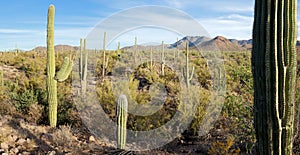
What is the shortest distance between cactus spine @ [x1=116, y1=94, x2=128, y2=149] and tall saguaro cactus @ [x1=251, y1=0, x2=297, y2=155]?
12.3 feet

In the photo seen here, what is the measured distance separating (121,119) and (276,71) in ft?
14.1

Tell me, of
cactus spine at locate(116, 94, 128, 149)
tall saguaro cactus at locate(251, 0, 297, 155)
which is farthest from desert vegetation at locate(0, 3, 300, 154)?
tall saguaro cactus at locate(251, 0, 297, 155)

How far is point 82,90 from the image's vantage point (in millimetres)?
12016

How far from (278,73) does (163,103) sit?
6351 millimetres

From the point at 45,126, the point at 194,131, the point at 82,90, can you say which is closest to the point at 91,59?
the point at 82,90

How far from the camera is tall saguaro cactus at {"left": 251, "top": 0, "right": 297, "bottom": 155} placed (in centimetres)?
363

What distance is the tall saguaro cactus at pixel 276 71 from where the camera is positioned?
11.9 ft

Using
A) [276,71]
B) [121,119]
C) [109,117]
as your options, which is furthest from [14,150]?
[276,71]

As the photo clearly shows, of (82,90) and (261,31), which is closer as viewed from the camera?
(261,31)

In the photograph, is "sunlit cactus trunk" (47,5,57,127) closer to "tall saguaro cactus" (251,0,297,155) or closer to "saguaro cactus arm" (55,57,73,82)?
"saguaro cactus arm" (55,57,73,82)

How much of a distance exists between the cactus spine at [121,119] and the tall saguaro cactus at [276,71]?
3.74 metres

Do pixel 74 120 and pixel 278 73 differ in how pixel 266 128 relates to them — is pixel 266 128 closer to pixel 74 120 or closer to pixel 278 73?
pixel 278 73

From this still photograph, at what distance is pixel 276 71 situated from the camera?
11.8 feet

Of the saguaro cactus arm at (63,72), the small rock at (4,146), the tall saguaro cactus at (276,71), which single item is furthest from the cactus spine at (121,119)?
the tall saguaro cactus at (276,71)
